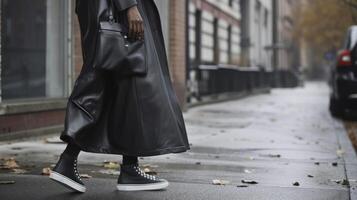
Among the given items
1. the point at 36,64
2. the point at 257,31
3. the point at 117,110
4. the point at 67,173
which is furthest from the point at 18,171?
the point at 257,31

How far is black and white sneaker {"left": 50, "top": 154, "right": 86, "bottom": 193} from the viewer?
4.55m

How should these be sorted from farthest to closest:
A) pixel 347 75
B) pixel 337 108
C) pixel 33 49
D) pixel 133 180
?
pixel 337 108 < pixel 347 75 < pixel 33 49 < pixel 133 180

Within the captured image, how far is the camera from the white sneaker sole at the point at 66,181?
4539 millimetres

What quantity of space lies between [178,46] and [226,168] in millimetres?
7521

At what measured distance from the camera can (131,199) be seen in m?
4.57

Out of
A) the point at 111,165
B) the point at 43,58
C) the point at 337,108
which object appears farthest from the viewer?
the point at 337,108

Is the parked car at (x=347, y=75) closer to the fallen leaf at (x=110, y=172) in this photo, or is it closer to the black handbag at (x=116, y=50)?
the fallen leaf at (x=110, y=172)

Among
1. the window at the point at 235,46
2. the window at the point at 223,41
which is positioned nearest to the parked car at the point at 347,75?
the window at the point at 223,41

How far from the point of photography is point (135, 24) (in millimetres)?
4402

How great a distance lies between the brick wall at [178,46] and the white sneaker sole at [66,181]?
8617mm

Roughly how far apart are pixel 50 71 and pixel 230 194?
538cm

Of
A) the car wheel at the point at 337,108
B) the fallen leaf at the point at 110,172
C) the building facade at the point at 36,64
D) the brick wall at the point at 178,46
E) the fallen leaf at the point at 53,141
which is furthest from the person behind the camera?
the car wheel at the point at 337,108

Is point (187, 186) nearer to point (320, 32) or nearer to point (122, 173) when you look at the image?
point (122, 173)

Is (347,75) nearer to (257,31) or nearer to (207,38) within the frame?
(207,38)
